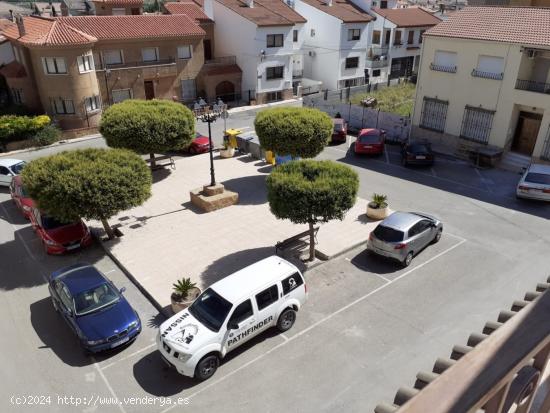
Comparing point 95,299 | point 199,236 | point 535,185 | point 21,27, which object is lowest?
point 199,236

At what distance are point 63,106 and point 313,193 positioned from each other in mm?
26538

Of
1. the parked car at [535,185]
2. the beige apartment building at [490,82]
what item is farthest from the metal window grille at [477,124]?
the parked car at [535,185]

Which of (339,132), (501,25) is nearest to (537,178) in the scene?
(501,25)

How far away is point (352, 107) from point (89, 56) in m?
20.1

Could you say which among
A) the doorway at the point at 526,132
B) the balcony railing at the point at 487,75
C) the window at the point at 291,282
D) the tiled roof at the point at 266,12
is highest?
the tiled roof at the point at 266,12

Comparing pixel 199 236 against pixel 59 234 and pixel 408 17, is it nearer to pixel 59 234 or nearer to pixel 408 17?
pixel 59 234

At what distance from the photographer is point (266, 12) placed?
139 ft

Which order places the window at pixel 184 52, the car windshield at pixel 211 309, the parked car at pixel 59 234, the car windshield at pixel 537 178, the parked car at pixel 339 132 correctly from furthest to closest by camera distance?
1. the window at pixel 184 52
2. the parked car at pixel 339 132
3. the car windshield at pixel 537 178
4. the parked car at pixel 59 234
5. the car windshield at pixel 211 309

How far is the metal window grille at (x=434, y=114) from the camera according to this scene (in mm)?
28719

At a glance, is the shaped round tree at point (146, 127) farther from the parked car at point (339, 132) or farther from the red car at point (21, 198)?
the parked car at point (339, 132)

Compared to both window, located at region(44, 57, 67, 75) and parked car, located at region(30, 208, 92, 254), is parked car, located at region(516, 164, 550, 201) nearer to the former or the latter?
parked car, located at region(30, 208, 92, 254)

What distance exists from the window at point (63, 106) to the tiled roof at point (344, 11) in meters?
26.6

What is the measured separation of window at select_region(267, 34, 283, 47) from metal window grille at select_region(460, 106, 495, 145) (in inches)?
803

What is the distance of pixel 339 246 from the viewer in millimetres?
17281
